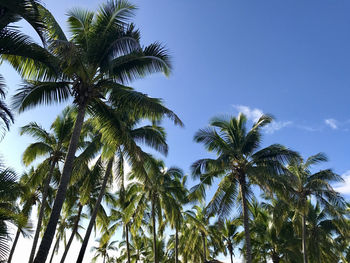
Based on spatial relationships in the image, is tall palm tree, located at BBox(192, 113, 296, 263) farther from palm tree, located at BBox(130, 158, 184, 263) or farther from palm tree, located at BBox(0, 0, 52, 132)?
palm tree, located at BBox(0, 0, 52, 132)

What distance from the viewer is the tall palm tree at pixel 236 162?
15516 mm

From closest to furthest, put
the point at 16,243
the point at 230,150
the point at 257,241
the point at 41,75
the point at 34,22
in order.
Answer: the point at 34,22, the point at 41,75, the point at 230,150, the point at 16,243, the point at 257,241

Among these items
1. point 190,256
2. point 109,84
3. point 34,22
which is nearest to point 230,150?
point 109,84

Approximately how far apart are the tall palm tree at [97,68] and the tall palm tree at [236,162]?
6.26 m

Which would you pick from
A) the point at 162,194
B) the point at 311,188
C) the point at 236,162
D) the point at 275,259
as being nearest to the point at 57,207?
the point at 236,162

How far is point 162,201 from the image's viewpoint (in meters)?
22.0

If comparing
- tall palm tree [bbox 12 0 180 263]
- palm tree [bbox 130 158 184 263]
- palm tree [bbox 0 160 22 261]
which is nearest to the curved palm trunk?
palm tree [bbox 130 158 184 263]

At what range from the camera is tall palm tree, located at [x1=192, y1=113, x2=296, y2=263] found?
50.9 ft

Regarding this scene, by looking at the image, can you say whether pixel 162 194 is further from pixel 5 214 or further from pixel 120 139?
pixel 5 214

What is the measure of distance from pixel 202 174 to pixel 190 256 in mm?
21646

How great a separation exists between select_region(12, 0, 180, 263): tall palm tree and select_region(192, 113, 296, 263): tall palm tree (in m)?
6.26

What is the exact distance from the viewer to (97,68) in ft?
36.5

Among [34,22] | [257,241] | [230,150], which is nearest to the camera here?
[34,22]

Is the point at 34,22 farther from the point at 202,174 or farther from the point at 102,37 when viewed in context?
the point at 202,174
